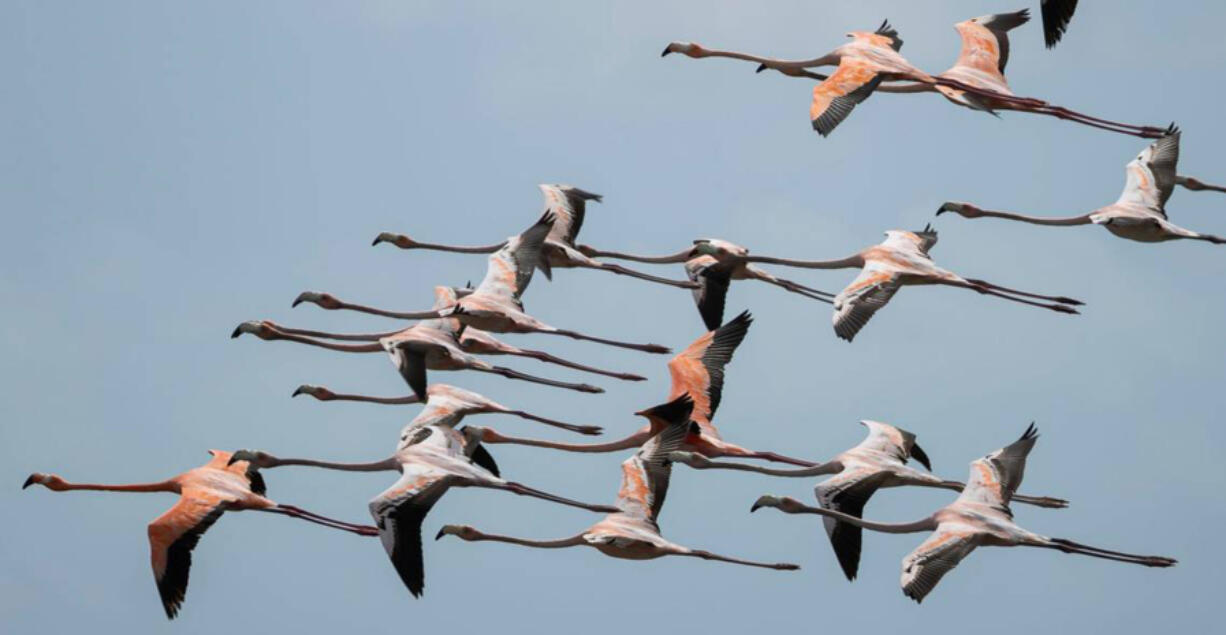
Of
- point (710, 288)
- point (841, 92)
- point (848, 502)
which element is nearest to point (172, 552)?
point (848, 502)

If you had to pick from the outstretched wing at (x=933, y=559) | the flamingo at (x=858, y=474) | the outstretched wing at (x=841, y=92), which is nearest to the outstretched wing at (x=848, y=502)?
the flamingo at (x=858, y=474)

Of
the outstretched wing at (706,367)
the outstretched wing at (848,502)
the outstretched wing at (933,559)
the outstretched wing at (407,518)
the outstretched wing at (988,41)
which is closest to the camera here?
the outstretched wing at (933,559)

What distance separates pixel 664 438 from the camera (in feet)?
123

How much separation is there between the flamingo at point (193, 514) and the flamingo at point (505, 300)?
3393mm

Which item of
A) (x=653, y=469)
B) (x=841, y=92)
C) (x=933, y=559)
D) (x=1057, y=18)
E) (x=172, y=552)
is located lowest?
(x=172, y=552)

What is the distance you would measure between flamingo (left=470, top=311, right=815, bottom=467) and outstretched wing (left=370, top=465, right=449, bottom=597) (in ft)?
14.1

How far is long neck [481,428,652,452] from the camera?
39.4 meters

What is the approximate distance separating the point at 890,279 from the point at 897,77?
Result: 3.03 m

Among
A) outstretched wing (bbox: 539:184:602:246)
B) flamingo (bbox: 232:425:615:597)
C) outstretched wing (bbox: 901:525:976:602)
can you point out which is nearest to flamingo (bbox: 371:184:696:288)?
outstretched wing (bbox: 539:184:602:246)

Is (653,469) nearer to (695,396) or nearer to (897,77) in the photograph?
(695,396)

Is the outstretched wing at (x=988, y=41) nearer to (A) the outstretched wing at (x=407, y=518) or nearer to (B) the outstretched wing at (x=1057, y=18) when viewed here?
(B) the outstretched wing at (x=1057, y=18)

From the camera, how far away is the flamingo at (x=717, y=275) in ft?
135

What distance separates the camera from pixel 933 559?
32938mm

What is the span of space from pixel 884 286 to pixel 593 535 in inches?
200
